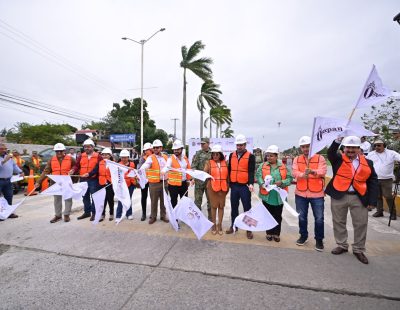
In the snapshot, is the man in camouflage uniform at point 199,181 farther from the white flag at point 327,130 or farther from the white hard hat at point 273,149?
the white flag at point 327,130

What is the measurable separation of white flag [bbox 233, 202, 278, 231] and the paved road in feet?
1.09

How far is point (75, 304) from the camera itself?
250 centimetres

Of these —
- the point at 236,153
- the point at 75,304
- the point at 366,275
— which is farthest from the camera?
the point at 236,153

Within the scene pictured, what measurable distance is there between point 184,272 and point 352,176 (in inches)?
112

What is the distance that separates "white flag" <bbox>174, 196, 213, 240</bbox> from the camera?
4066 mm

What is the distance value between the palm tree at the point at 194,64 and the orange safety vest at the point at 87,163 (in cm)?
1002

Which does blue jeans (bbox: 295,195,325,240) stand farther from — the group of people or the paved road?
the paved road

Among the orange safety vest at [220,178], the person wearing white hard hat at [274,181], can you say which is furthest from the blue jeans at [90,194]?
the person wearing white hard hat at [274,181]

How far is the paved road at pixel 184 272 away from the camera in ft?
8.36

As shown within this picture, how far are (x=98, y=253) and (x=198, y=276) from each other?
1.78m

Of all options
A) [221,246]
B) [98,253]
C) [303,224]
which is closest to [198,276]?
[221,246]

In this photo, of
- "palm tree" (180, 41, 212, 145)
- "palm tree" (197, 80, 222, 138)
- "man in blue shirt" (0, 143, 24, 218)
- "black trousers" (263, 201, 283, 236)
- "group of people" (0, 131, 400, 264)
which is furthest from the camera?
"palm tree" (197, 80, 222, 138)

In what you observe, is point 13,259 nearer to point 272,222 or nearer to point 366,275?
point 272,222

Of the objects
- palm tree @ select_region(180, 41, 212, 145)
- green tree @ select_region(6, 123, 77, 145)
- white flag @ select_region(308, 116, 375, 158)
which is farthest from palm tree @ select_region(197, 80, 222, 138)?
green tree @ select_region(6, 123, 77, 145)
